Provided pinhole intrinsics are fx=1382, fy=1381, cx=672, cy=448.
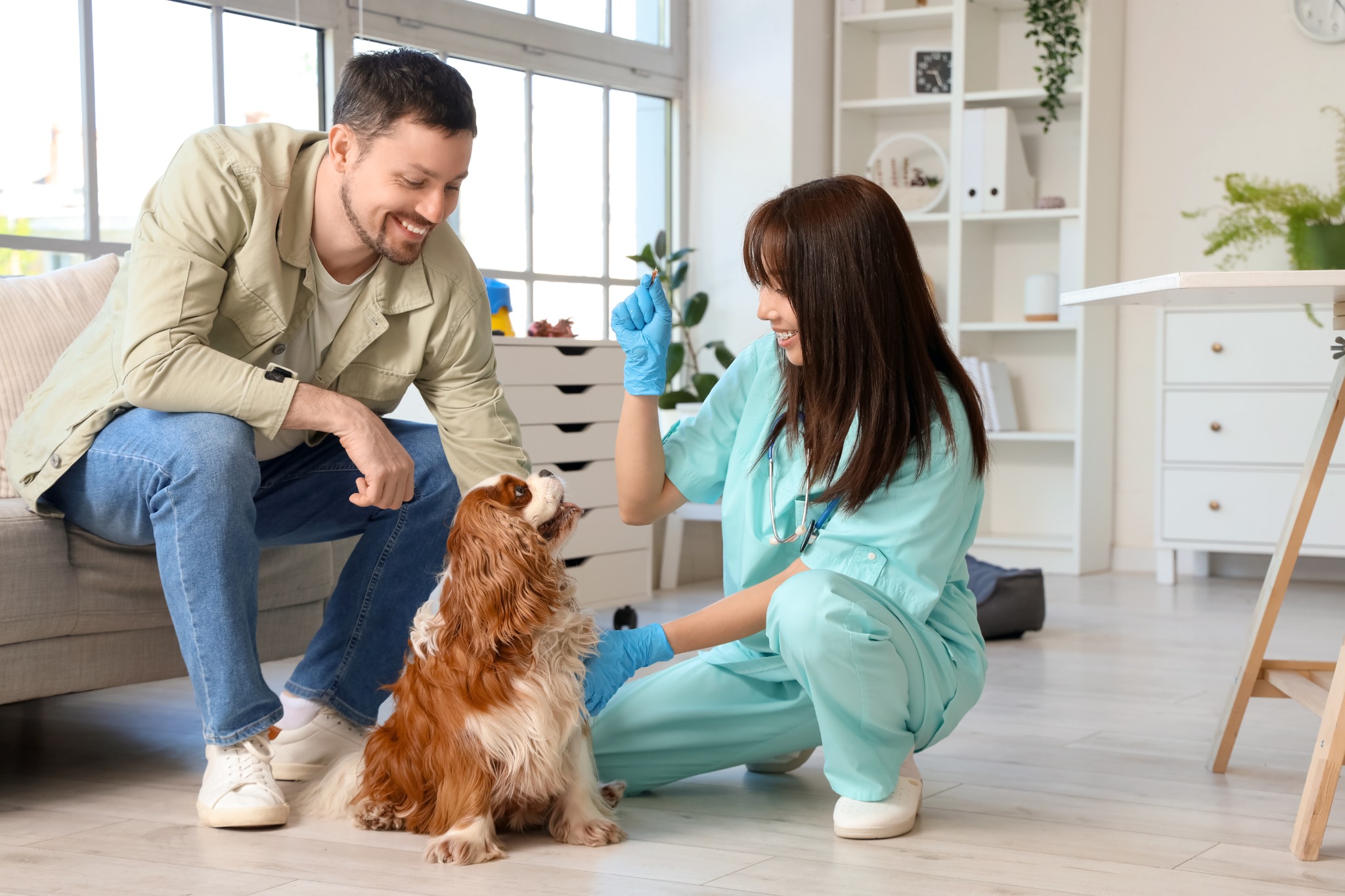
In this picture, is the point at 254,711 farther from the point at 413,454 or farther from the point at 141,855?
the point at 413,454

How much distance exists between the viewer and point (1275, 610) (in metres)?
2.04

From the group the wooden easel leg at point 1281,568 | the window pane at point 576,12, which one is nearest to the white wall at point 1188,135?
the window pane at point 576,12

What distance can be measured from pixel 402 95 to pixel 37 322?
961 millimetres

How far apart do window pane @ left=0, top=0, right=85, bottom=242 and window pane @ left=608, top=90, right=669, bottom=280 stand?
1.83 metres

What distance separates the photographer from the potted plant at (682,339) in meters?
4.34

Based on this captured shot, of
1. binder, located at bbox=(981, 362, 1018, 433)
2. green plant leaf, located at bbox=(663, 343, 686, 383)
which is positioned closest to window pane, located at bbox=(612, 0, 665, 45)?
green plant leaf, located at bbox=(663, 343, 686, 383)

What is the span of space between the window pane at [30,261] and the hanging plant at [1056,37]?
9.58 feet

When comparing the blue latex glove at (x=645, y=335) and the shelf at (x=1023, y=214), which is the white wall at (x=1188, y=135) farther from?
the blue latex glove at (x=645, y=335)

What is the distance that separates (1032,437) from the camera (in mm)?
4512

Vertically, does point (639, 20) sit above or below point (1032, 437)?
above

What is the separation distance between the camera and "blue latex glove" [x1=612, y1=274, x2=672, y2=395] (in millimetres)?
1868

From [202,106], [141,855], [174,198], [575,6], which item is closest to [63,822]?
[141,855]

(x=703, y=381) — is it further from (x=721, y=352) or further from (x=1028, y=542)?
(x=1028, y=542)

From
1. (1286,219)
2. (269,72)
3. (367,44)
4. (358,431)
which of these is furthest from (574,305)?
(358,431)
